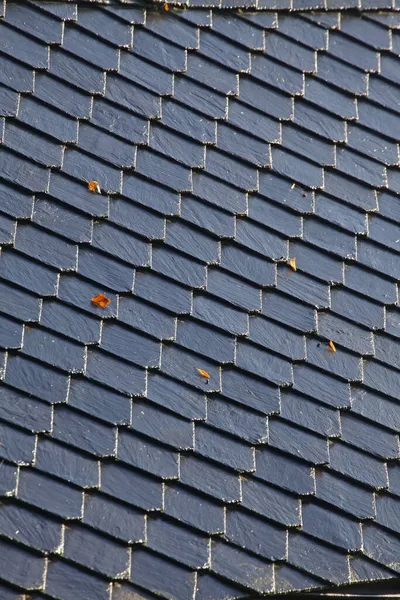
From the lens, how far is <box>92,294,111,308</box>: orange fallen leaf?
5305 mm

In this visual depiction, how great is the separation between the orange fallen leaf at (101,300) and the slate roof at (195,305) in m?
0.03

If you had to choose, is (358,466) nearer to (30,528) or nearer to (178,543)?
(178,543)

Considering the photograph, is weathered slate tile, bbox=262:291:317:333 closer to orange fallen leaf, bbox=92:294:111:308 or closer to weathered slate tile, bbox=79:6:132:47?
orange fallen leaf, bbox=92:294:111:308

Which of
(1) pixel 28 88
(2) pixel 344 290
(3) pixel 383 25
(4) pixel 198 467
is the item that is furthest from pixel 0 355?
(3) pixel 383 25

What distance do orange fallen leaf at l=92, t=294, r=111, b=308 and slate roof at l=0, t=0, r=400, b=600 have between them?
0.03 meters

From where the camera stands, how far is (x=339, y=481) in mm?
5410

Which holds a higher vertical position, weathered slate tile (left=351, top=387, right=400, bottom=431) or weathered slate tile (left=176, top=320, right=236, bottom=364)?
weathered slate tile (left=176, top=320, right=236, bottom=364)

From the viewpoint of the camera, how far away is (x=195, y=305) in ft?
18.0

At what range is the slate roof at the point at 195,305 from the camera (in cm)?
496

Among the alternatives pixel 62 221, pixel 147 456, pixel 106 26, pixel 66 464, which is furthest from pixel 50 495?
pixel 106 26

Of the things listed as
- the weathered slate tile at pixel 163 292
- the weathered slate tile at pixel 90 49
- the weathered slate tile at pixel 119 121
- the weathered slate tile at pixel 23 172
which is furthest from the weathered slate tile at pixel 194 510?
the weathered slate tile at pixel 90 49

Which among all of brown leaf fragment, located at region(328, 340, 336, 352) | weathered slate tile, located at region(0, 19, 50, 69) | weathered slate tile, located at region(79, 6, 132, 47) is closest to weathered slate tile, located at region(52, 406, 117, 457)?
brown leaf fragment, located at region(328, 340, 336, 352)

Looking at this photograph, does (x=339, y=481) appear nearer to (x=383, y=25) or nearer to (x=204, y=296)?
(x=204, y=296)

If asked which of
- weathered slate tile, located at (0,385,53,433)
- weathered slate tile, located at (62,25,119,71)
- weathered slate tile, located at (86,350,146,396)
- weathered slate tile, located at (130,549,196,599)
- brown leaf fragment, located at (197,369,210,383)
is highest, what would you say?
weathered slate tile, located at (62,25,119,71)
